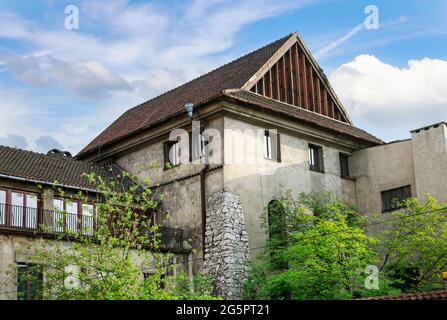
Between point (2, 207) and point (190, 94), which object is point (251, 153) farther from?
point (2, 207)

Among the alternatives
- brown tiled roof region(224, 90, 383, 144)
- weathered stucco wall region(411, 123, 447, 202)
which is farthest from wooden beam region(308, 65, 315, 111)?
weathered stucco wall region(411, 123, 447, 202)

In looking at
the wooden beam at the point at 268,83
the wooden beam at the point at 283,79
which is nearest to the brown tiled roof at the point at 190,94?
the wooden beam at the point at 268,83

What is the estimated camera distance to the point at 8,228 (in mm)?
29438

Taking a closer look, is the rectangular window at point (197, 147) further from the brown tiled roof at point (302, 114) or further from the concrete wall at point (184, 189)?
the brown tiled roof at point (302, 114)

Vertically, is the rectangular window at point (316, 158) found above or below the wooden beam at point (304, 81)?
below

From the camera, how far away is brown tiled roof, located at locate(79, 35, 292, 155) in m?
37.4

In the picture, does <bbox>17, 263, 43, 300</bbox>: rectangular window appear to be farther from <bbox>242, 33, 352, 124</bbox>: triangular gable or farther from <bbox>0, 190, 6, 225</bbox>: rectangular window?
<bbox>242, 33, 352, 124</bbox>: triangular gable

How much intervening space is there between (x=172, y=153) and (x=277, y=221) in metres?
6.08

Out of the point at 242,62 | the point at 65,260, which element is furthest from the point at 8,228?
the point at 242,62

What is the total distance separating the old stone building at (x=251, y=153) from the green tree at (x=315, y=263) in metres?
1.10

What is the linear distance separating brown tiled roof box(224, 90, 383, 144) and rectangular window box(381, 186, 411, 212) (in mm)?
3323

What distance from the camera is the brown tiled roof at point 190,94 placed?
37438 mm

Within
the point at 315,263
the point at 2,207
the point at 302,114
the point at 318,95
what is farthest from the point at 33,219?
the point at 318,95
